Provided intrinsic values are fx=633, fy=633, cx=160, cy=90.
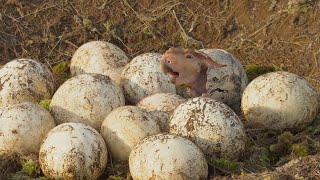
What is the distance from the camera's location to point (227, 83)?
7105 mm

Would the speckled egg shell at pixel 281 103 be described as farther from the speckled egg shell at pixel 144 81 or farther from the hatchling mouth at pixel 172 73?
the speckled egg shell at pixel 144 81

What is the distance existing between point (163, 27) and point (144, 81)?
2273 mm

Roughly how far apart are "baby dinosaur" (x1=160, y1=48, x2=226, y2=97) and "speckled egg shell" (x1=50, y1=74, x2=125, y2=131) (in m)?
0.62

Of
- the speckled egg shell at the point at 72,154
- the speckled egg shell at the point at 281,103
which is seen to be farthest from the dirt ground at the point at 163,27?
the speckled egg shell at the point at 72,154

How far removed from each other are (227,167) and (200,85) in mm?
1154

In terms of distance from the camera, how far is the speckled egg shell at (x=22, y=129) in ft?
19.3

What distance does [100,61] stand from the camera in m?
7.29

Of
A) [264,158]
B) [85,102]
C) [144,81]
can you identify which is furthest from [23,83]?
[264,158]

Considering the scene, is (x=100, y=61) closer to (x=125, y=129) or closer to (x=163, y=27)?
(x=125, y=129)

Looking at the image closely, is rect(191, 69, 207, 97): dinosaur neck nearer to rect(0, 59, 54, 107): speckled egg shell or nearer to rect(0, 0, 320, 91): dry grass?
rect(0, 59, 54, 107): speckled egg shell

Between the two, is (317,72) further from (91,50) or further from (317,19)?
(91,50)

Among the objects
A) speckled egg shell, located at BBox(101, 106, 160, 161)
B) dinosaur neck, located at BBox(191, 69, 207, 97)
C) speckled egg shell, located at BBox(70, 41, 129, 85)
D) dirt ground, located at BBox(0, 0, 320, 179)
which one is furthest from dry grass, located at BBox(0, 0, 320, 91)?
speckled egg shell, located at BBox(101, 106, 160, 161)

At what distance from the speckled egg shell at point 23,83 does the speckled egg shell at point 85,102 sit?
553 millimetres

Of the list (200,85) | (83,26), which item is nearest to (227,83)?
(200,85)
